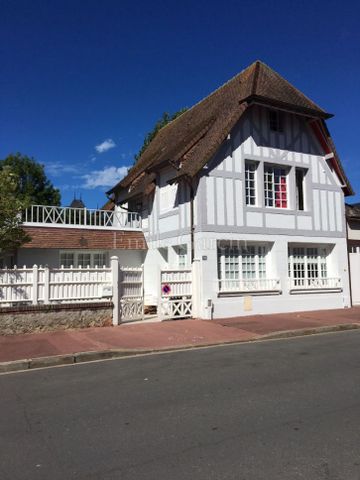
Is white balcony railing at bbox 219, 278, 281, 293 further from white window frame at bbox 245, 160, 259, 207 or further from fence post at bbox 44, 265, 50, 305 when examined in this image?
fence post at bbox 44, 265, 50, 305

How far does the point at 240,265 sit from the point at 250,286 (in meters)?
0.84

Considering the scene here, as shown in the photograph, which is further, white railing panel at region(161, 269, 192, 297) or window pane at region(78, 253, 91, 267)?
window pane at region(78, 253, 91, 267)

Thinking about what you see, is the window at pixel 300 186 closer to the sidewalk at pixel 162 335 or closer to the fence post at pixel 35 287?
the sidewalk at pixel 162 335

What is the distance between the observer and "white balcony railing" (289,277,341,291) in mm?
16461

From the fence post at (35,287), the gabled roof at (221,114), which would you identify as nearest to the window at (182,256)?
the gabled roof at (221,114)

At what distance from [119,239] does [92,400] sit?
12795 mm

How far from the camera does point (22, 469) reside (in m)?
3.84

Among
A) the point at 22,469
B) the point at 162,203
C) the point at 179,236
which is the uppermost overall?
the point at 162,203

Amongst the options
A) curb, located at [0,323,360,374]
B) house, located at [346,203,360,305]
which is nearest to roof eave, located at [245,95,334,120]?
house, located at [346,203,360,305]

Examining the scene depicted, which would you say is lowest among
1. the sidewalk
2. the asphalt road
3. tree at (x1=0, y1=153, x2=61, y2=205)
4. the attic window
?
the asphalt road

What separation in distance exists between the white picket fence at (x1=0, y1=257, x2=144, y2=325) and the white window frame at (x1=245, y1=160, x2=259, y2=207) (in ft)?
16.9

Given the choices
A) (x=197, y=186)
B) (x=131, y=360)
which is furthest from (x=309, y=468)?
(x=197, y=186)

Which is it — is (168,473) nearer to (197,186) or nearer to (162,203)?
(197,186)

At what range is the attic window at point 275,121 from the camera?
16750 mm
